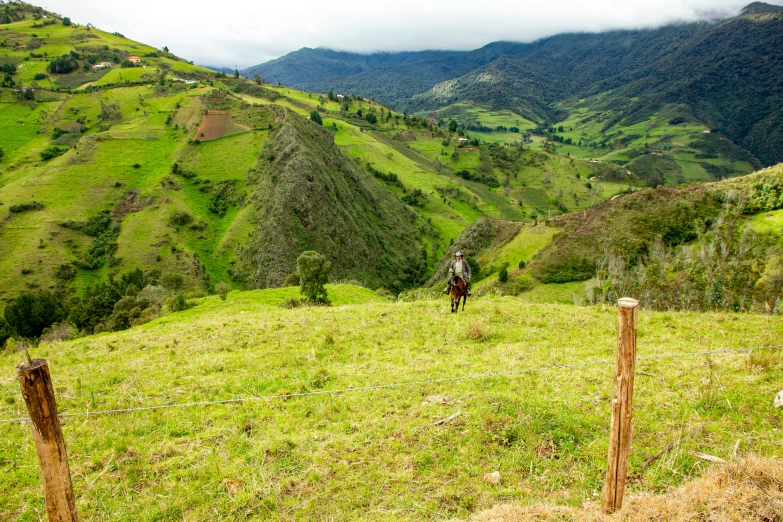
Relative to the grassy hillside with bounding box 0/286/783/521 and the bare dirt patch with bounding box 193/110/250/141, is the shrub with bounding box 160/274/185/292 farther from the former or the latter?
the grassy hillside with bounding box 0/286/783/521

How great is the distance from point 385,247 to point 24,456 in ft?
342

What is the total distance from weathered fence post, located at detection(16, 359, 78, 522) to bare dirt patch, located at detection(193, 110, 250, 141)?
122660 mm

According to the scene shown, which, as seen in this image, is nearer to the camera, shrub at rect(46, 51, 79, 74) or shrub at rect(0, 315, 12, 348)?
shrub at rect(0, 315, 12, 348)

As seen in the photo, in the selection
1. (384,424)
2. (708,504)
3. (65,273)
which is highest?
(708,504)

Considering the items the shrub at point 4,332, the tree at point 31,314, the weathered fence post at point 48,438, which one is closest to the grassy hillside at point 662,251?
the weathered fence post at point 48,438

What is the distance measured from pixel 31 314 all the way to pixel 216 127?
7072 cm

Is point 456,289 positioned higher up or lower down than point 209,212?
higher up

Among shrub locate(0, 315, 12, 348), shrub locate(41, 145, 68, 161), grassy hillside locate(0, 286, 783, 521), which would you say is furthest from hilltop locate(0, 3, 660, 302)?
grassy hillside locate(0, 286, 783, 521)

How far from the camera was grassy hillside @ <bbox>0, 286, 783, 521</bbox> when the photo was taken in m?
7.17

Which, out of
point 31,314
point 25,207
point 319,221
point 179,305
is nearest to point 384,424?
point 179,305

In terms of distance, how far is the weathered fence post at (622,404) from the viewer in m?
5.48

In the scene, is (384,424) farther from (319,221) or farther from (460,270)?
(319,221)

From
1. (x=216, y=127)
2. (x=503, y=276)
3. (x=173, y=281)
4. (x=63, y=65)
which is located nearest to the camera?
(x=503, y=276)

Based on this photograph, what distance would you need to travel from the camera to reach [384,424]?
9.23 metres
